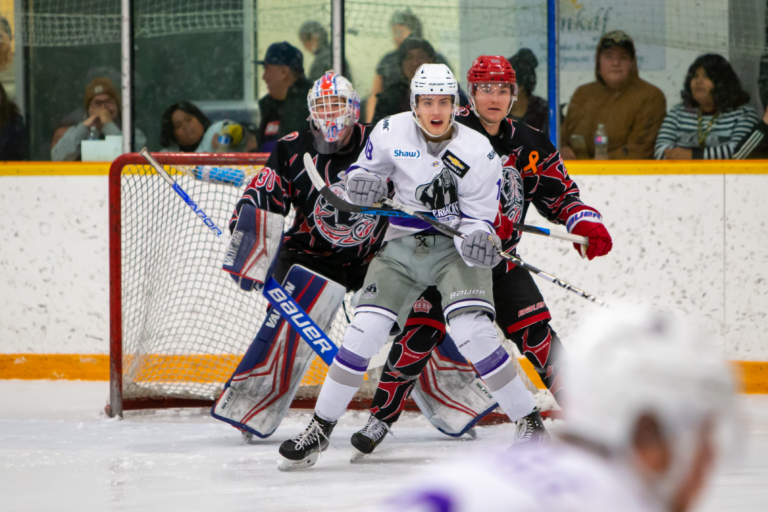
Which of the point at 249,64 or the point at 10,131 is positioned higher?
the point at 249,64

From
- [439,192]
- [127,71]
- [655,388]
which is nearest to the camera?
[655,388]

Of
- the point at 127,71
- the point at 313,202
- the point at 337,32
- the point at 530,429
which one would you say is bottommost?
the point at 530,429

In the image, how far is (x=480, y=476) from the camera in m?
0.52

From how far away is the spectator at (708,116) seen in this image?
3.46 meters

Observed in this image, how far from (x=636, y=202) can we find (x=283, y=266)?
146 cm

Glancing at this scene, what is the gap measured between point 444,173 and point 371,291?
1.11 ft

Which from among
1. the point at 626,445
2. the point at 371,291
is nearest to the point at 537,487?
the point at 626,445

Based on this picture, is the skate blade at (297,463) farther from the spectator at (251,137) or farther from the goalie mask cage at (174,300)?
the spectator at (251,137)

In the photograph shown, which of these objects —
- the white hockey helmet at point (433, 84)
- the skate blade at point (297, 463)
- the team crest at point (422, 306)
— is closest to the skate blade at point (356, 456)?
the skate blade at point (297, 463)

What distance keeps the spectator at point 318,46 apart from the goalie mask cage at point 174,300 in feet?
2.24

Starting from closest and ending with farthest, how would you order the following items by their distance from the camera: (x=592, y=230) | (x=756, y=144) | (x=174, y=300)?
(x=592, y=230), (x=174, y=300), (x=756, y=144)

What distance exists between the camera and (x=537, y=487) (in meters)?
0.52

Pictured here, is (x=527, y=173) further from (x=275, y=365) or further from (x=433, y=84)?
(x=275, y=365)

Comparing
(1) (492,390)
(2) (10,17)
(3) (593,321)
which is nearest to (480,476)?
(3) (593,321)
